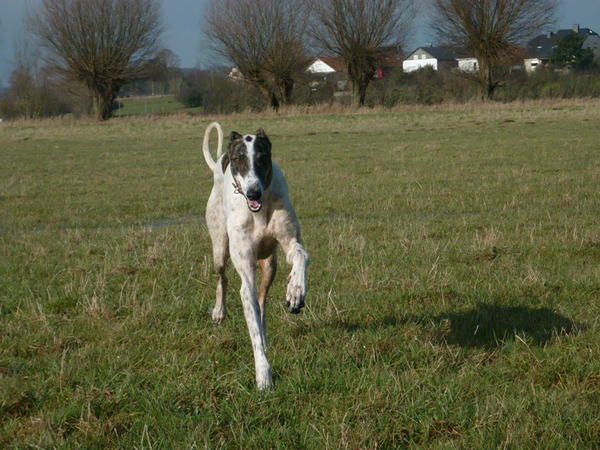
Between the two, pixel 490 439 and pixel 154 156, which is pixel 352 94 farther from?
pixel 490 439

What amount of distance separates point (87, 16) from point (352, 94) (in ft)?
67.3

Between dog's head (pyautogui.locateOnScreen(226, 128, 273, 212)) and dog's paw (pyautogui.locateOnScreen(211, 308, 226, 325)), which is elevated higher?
dog's head (pyautogui.locateOnScreen(226, 128, 273, 212))

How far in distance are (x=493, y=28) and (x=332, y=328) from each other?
163ft

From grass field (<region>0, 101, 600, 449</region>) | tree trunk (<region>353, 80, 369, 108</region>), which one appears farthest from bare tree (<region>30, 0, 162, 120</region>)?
grass field (<region>0, 101, 600, 449</region>)

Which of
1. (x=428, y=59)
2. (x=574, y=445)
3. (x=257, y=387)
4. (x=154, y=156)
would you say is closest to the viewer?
(x=574, y=445)

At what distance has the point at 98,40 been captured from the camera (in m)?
54.4

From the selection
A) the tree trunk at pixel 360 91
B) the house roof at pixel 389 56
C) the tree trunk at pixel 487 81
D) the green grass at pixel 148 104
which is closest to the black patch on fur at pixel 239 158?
the tree trunk at pixel 360 91

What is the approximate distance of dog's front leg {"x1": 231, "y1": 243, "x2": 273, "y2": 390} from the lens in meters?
4.17

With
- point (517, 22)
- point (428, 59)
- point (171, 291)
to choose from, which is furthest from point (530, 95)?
point (428, 59)

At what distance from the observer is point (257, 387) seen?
412 centimetres

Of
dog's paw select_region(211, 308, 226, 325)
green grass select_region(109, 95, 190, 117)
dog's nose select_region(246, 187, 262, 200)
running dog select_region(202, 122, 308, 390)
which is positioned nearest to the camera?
running dog select_region(202, 122, 308, 390)

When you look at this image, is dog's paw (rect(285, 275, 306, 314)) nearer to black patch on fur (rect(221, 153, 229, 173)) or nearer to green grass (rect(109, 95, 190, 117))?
black patch on fur (rect(221, 153, 229, 173))

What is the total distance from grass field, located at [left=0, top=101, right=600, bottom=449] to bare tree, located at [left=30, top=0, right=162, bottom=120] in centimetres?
4395

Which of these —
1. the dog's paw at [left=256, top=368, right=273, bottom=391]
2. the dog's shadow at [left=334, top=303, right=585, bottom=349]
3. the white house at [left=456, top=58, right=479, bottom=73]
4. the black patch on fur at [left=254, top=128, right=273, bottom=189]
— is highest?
the white house at [left=456, top=58, right=479, bottom=73]
